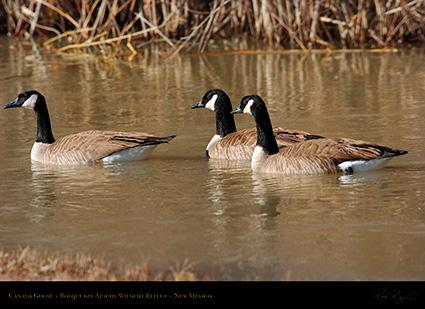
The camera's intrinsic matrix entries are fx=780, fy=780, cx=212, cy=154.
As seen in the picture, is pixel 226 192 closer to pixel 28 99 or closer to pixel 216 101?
pixel 216 101

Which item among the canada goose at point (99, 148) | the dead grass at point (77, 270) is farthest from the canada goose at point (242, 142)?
the dead grass at point (77, 270)

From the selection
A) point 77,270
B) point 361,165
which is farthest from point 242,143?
point 77,270

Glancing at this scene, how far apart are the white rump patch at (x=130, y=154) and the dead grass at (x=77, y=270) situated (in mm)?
4119

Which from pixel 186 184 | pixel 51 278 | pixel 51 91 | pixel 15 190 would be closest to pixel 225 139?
pixel 186 184

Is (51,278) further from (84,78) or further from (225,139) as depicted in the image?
(84,78)

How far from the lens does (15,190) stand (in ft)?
28.2

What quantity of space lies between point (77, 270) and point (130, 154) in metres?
4.67

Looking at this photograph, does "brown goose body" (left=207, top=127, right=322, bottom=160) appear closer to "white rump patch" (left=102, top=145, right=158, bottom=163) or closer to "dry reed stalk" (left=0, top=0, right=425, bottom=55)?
"white rump patch" (left=102, top=145, right=158, bottom=163)

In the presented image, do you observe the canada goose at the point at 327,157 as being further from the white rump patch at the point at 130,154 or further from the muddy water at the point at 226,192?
the white rump patch at the point at 130,154

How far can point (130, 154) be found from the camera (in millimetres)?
10016

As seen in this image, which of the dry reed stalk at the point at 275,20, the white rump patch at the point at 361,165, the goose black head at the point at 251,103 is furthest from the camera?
the dry reed stalk at the point at 275,20

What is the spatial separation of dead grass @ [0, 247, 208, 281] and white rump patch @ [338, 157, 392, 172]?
336 cm

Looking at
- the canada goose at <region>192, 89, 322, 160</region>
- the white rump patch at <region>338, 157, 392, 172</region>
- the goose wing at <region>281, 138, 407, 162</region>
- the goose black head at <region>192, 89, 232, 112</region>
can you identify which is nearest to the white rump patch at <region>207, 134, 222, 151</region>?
the canada goose at <region>192, 89, 322, 160</region>

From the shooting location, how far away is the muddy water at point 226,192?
598cm
